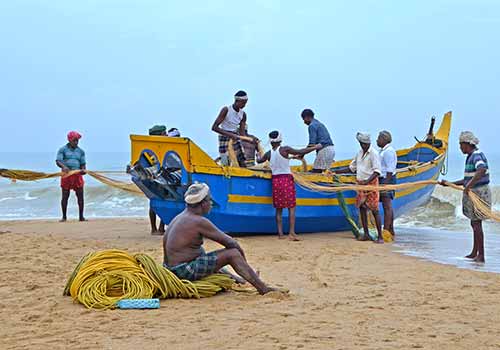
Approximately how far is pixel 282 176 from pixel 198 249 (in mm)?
4470

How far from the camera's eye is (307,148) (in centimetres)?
1047

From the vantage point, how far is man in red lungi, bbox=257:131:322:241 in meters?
10.4

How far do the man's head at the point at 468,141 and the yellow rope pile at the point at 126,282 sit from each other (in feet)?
12.3

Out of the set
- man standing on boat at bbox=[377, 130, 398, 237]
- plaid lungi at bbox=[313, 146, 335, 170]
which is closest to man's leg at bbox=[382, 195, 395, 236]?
man standing on boat at bbox=[377, 130, 398, 237]

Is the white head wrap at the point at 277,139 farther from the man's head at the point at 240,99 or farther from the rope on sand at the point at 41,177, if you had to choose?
the rope on sand at the point at 41,177

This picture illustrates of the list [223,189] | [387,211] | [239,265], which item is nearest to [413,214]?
[387,211]

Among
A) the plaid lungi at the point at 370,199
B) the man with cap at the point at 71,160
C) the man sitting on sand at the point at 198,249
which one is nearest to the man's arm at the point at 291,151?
the plaid lungi at the point at 370,199

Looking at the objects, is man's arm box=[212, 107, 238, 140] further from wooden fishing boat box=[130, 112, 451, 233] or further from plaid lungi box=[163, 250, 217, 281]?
plaid lungi box=[163, 250, 217, 281]

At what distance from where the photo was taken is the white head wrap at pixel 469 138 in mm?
8281

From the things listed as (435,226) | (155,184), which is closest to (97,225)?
(155,184)

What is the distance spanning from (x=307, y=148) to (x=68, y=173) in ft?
14.3

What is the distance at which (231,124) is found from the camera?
10.6 m

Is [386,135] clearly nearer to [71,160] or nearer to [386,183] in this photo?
[386,183]

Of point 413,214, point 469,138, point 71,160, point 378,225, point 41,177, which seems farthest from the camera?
point 413,214
